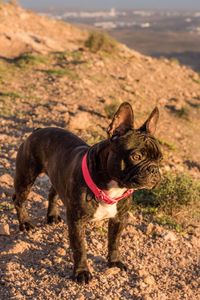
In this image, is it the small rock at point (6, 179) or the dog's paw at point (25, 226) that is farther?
the small rock at point (6, 179)

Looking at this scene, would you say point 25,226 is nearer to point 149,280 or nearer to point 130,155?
point 149,280

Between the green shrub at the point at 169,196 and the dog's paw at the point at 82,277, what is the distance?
242cm

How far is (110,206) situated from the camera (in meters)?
5.05

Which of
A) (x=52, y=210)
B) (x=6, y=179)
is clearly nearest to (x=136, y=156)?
(x=52, y=210)

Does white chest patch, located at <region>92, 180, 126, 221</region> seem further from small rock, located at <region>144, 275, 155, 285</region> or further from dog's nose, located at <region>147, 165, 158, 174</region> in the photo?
small rock, located at <region>144, 275, 155, 285</region>

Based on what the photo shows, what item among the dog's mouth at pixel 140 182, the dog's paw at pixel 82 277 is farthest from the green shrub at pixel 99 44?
the dog's mouth at pixel 140 182

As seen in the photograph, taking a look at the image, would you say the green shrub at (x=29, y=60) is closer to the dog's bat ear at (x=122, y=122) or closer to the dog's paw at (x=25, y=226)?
the dog's paw at (x=25, y=226)

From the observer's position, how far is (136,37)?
6850 cm

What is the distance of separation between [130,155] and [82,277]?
1676 mm

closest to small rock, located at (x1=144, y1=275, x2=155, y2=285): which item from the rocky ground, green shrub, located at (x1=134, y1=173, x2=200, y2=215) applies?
the rocky ground

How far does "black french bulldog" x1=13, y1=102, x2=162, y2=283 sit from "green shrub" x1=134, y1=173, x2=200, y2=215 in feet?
6.34

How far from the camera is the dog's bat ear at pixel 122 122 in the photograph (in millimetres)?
4730

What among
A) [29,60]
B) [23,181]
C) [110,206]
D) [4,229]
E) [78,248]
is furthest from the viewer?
[29,60]

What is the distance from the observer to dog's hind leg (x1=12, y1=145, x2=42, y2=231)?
6004mm
